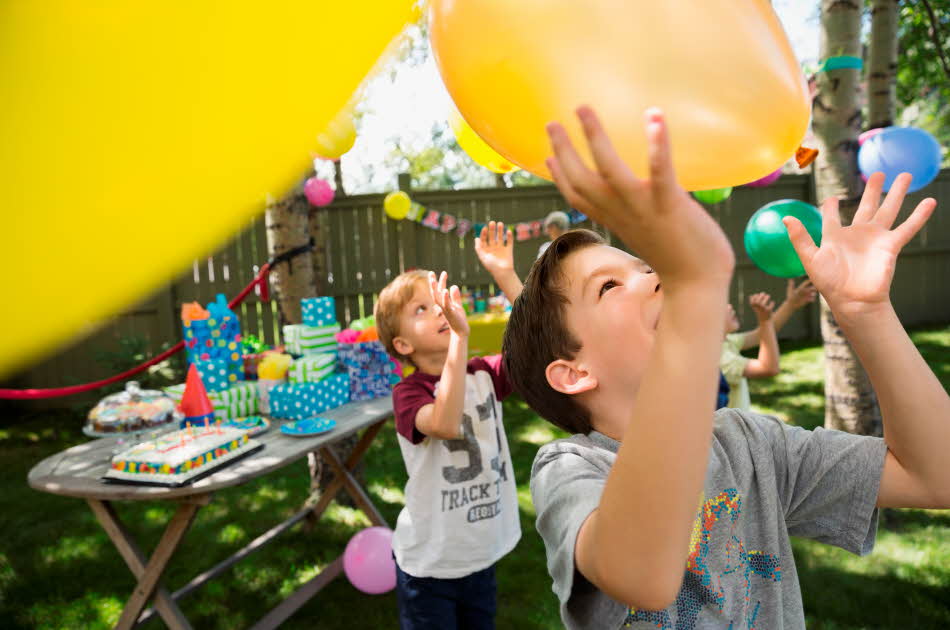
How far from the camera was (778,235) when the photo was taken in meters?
2.42

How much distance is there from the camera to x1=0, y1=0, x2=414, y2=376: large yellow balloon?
3.01 m

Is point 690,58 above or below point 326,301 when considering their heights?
above

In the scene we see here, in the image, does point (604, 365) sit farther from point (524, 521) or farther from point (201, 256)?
point (201, 256)

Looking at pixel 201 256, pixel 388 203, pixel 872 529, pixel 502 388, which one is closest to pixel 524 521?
pixel 502 388

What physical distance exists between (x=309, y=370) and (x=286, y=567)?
108cm

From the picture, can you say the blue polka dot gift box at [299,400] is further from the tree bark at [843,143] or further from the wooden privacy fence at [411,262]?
the wooden privacy fence at [411,262]

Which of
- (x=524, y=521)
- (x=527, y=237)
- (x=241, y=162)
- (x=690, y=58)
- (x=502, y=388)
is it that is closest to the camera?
(x=690, y=58)

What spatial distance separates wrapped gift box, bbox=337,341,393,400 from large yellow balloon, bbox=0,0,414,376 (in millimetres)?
1055

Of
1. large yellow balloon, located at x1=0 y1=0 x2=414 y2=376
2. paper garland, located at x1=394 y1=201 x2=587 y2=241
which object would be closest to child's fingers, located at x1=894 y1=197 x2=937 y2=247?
large yellow balloon, located at x1=0 y1=0 x2=414 y2=376

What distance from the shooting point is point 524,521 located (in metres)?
3.34

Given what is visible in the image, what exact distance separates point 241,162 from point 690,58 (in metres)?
3.64

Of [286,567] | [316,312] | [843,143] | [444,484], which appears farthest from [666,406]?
[286,567]

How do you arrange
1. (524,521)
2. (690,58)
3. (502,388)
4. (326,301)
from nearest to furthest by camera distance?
1. (690,58)
2. (502,388)
3. (326,301)
4. (524,521)

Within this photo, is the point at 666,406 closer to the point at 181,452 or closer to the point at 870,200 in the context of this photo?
the point at 870,200
